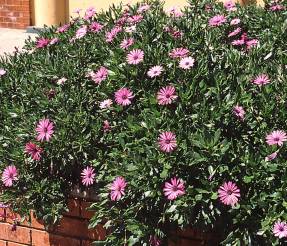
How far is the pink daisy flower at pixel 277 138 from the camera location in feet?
8.53

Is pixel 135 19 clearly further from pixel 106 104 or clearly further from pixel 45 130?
pixel 45 130

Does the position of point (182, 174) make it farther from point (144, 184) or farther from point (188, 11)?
point (188, 11)

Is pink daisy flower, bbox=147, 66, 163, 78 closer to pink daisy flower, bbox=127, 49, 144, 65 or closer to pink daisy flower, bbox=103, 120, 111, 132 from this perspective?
pink daisy flower, bbox=127, 49, 144, 65

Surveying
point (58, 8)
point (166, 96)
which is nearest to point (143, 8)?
point (166, 96)

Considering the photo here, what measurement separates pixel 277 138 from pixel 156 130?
1.85 ft

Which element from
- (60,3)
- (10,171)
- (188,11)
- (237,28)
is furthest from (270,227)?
(60,3)

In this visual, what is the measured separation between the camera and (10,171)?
305 cm

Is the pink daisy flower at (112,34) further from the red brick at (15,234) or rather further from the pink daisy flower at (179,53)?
the red brick at (15,234)

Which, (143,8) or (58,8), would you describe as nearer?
(143,8)

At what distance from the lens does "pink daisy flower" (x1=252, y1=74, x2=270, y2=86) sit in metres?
2.93

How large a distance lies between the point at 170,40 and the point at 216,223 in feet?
4.10

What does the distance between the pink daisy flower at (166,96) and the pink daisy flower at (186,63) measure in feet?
0.60

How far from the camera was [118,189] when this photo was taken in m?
2.73

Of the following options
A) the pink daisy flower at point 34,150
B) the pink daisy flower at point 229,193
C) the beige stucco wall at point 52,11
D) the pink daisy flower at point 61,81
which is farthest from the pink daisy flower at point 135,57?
the beige stucco wall at point 52,11
